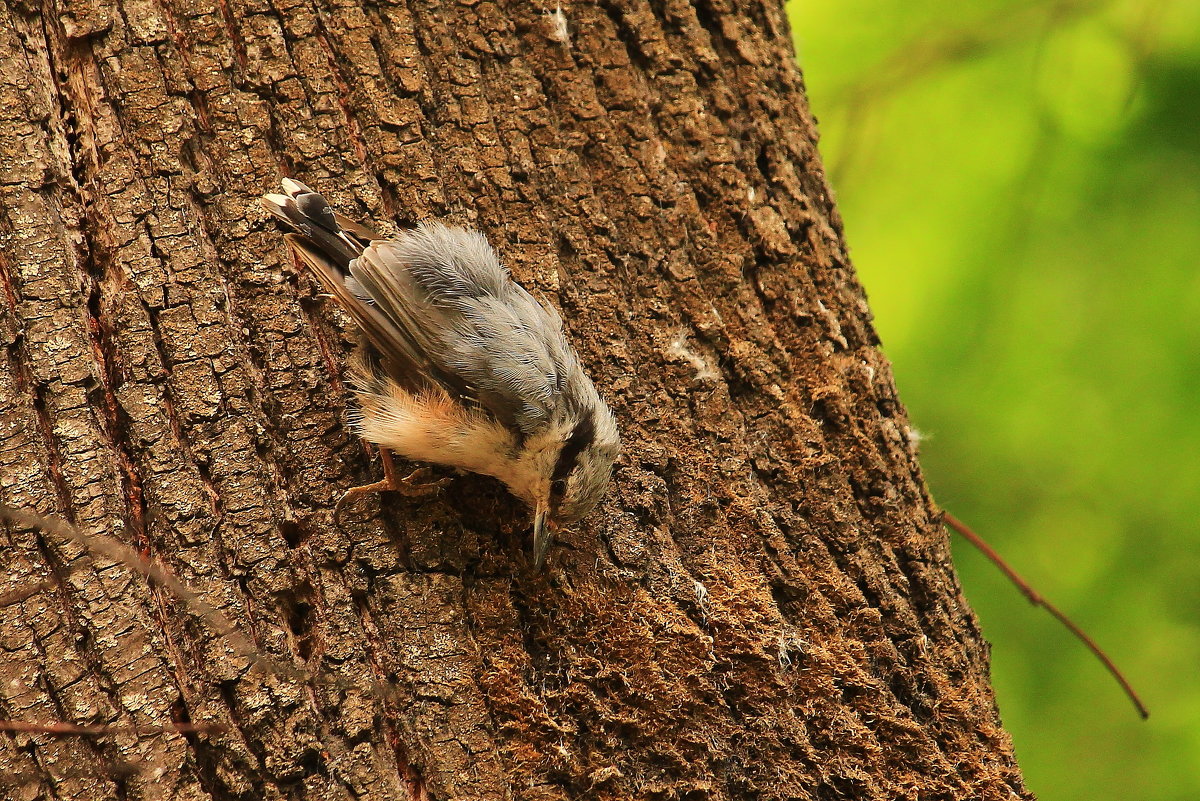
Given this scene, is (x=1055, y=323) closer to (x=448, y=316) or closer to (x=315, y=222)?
(x=448, y=316)

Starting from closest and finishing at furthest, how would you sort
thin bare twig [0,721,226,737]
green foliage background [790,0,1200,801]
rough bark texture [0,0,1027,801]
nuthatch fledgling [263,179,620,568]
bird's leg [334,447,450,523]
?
thin bare twig [0,721,226,737] < rough bark texture [0,0,1027,801] < bird's leg [334,447,450,523] < nuthatch fledgling [263,179,620,568] < green foliage background [790,0,1200,801]

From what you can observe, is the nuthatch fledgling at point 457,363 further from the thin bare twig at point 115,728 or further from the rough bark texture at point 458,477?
the thin bare twig at point 115,728

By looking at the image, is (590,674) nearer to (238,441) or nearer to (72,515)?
(238,441)

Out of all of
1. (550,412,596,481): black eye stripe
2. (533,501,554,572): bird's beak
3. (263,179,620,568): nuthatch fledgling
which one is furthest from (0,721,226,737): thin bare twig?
(550,412,596,481): black eye stripe

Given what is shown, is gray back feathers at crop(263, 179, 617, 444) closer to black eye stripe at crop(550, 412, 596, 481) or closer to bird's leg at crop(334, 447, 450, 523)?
black eye stripe at crop(550, 412, 596, 481)

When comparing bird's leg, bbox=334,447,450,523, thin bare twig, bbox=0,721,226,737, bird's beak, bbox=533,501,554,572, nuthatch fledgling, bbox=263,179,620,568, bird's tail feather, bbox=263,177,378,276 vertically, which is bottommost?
thin bare twig, bbox=0,721,226,737

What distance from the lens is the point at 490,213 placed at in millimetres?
2553

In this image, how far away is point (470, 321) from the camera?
7.70 ft

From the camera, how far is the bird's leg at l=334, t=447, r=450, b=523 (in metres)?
2.16

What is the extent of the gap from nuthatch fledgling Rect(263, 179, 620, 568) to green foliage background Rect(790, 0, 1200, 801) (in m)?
2.02

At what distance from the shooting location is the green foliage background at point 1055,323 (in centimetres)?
352

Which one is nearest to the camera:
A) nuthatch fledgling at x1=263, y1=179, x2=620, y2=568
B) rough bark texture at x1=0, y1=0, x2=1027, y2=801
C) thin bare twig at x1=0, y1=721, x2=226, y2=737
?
thin bare twig at x1=0, y1=721, x2=226, y2=737

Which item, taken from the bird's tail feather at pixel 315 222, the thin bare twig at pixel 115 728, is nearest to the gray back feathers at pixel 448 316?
the bird's tail feather at pixel 315 222

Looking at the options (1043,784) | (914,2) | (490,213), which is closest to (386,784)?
(490,213)
